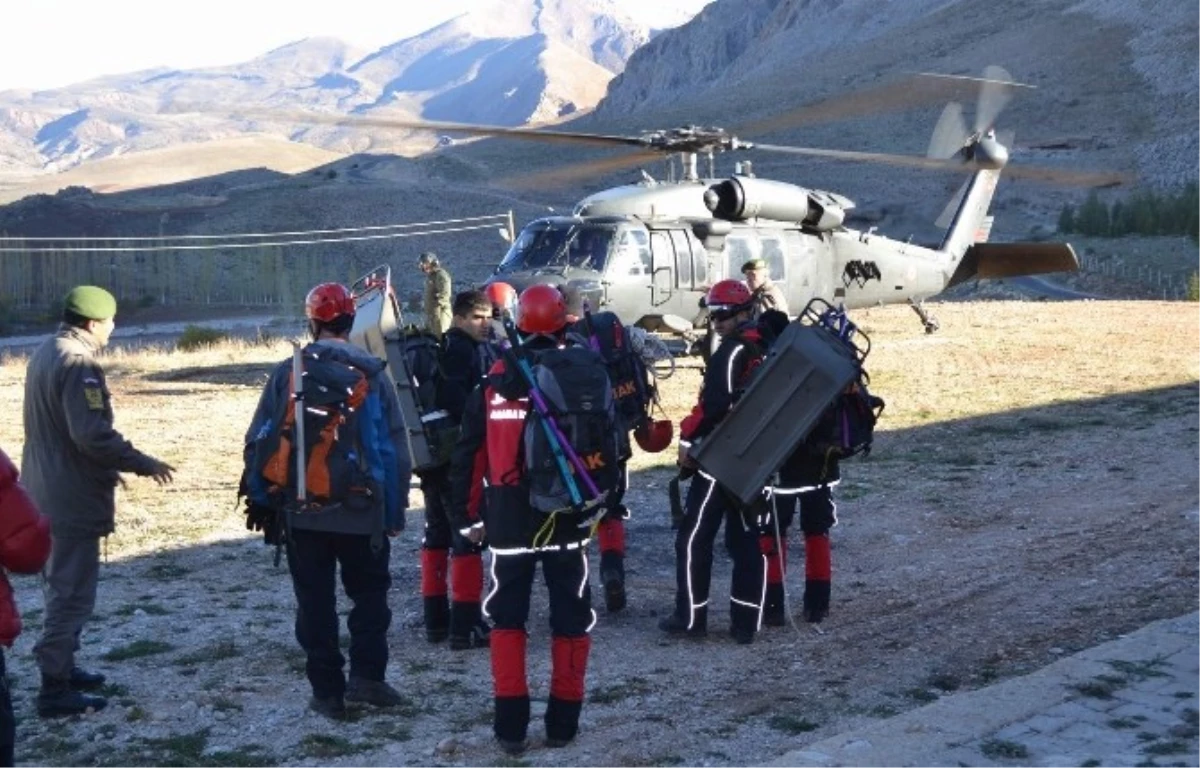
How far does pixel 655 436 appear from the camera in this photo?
25.7 feet

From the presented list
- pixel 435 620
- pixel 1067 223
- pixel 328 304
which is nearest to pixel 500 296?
pixel 435 620

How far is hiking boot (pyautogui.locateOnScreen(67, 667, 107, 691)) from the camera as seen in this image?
6.99m

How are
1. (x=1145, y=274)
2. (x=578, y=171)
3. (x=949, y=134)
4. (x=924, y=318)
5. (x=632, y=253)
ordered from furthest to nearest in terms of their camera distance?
(x=1145, y=274) < (x=924, y=318) < (x=949, y=134) < (x=632, y=253) < (x=578, y=171)

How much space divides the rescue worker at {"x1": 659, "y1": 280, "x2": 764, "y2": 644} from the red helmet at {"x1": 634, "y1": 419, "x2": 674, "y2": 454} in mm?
79

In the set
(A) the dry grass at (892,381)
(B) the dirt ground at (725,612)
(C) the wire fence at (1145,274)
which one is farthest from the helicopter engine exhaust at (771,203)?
(C) the wire fence at (1145,274)

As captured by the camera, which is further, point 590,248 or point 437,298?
point 437,298

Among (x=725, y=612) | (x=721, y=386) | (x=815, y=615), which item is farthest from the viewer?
(x=725, y=612)

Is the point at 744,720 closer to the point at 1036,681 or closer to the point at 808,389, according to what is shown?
the point at 1036,681

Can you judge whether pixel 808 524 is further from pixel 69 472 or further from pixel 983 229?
pixel 983 229

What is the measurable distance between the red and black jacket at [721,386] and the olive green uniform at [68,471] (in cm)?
257

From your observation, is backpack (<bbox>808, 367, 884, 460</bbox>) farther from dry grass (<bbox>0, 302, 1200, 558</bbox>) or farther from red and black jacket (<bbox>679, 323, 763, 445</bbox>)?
dry grass (<bbox>0, 302, 1200, 558</bbox>)

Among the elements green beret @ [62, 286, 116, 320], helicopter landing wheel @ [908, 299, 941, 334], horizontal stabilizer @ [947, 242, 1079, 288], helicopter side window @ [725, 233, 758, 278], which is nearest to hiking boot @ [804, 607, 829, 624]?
green beret @ [62, 286, 116, 320]

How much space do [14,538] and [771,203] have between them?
46.4 ft

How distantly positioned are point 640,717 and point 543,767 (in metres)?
0.72
